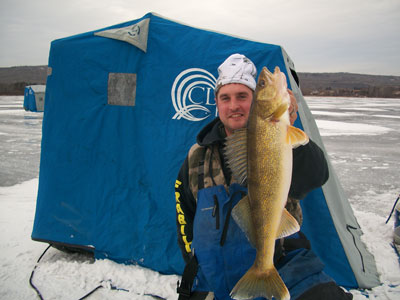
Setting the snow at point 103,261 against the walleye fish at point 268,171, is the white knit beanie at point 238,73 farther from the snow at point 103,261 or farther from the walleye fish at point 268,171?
the snow at point 103,261

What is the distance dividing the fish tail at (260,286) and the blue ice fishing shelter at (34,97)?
2084cm

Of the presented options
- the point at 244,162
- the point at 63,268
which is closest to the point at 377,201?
the point at 244,162

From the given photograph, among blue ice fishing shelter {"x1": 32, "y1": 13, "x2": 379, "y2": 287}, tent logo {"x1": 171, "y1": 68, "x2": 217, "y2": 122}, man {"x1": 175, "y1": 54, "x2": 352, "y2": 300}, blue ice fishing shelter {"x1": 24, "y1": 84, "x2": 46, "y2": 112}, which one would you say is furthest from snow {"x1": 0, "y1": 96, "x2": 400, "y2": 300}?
blue ice fishing shelter {"x1": 24, "y1": 84, "x2": 46, "y2": 112}

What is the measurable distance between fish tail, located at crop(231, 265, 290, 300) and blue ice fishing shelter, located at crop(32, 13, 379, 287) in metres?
1.58

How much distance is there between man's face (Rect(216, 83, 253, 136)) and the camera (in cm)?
191

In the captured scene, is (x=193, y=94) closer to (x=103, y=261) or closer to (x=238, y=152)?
(x=238, y=152)

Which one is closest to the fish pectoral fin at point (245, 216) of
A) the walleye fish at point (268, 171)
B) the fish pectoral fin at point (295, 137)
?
the walleye fish at point (268, 171)

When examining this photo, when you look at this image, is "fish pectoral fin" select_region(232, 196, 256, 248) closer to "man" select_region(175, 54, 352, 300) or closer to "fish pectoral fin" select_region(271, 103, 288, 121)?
"man" select_region(175, 54, 352, 300)

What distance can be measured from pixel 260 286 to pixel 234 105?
1.11m

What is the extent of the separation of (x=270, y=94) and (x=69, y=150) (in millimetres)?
2776

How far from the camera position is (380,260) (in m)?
3.10

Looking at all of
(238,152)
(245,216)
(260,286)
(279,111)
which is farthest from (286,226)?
(279,111)

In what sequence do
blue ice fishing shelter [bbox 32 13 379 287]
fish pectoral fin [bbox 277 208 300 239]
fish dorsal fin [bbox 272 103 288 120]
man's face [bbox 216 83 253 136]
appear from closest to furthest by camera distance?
1. fish dorsal fin [bbox 272 103 288 120]
2. fish pectoral fin [bbox 277 208 300 239]
3. man's face [bbox 216 83 253 136]
4. blue ice fishing shelter [bbox 32 13 379 287]

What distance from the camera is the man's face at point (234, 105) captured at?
1.91 m
